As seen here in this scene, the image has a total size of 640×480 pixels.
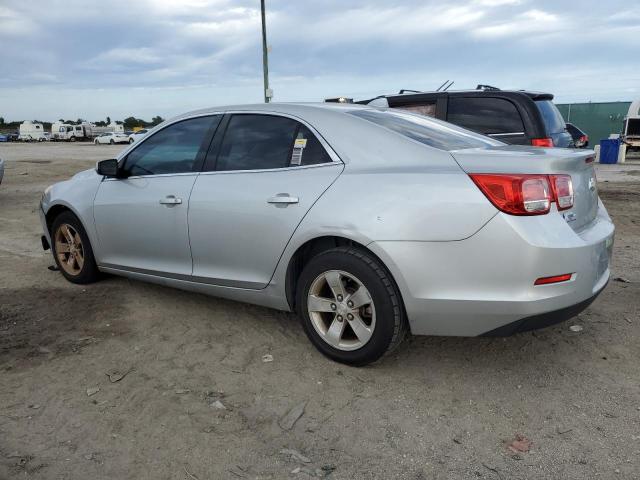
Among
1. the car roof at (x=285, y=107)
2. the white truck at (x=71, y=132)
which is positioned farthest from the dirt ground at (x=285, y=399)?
the white truck at (x=71, y=132)

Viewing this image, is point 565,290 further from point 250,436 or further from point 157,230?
point 157,230

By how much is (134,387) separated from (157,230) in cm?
133

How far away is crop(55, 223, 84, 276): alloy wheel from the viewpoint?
193 inches

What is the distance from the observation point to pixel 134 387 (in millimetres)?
3160

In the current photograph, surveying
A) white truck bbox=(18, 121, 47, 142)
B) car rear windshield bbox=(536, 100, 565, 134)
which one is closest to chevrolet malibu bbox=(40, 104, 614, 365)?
car rear windshield bbox=(536, 100, 565, 134)

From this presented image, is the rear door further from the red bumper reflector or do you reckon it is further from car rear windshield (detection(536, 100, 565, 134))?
car rear windshield (detection(536, 100, 565, 134))

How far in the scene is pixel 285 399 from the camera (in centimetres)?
304

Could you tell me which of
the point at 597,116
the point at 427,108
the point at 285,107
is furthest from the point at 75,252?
the point at 597,116

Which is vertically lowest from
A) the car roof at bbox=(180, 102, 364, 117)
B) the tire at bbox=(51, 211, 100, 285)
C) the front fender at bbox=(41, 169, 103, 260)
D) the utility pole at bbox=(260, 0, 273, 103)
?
the tire at bbox=(51, 211, 100, 285)

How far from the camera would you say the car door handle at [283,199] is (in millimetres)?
3371

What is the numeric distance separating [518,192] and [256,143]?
68.6 inches

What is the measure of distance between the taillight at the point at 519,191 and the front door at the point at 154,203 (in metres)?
2.05

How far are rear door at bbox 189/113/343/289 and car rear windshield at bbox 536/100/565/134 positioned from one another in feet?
14.2

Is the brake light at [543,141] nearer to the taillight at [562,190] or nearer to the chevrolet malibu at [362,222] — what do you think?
the chevrolet malibu at [362,222]
